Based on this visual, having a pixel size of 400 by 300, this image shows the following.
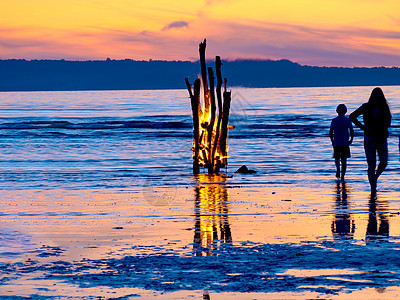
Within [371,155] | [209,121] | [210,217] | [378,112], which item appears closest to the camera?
[210,217]

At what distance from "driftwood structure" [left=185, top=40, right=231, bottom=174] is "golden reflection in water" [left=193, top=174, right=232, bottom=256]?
180 cm


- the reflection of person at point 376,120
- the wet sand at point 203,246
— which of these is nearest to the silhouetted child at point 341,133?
the wet sand at point 203,246

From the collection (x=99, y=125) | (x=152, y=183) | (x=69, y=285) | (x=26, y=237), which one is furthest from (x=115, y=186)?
(x=99, y=125)

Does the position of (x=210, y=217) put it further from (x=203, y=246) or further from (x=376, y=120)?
(x=376, y=120)

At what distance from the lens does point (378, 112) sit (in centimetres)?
1188

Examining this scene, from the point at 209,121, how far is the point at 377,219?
8.11 metres

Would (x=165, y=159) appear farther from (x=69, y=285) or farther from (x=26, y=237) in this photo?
(x=69, y=285)

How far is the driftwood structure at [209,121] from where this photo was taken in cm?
1672

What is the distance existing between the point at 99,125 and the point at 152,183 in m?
40.7

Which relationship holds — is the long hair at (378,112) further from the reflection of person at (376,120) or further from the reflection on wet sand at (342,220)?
the reflection on wet sand at (342,220)

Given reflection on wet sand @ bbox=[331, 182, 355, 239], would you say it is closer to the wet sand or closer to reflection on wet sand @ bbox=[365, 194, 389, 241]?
the wet sand

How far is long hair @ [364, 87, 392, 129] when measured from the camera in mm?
11852

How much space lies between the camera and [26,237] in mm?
8344

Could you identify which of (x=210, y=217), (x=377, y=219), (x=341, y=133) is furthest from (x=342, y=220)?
(x=341, y=133)
